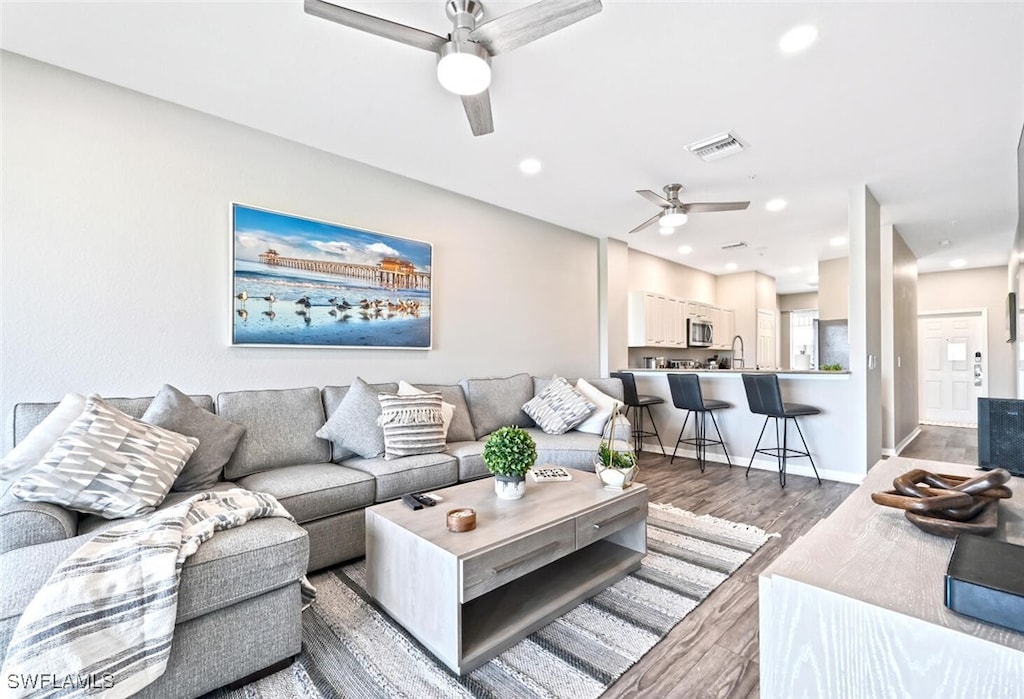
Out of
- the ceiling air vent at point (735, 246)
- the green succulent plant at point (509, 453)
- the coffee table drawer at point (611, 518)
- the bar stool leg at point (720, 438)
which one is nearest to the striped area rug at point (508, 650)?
the coffee table drawer at point (611, 518)

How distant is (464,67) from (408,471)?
215 cm

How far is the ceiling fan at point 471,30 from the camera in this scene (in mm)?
1700

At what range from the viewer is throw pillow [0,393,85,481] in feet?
6.18

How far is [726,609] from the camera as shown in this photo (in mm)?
2098

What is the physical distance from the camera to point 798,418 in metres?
4.57

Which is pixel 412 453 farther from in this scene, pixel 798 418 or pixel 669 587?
pixel 798 418

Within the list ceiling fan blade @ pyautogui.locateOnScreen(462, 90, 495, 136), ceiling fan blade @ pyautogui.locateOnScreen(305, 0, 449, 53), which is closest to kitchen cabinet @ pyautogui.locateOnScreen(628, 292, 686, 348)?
ceiling fan blade @ pyautogui.locateOnScreen(462, 90, 495, 136)

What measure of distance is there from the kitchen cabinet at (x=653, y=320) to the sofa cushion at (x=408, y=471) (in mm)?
3938

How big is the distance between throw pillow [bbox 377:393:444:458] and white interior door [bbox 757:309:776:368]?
674 centimetres

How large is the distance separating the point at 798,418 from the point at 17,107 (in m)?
6.09

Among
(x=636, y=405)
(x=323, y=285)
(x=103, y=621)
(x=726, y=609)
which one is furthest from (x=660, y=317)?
(x=103, y=621)

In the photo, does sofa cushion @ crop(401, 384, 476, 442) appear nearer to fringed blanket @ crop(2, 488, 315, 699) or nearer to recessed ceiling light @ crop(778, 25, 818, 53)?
fringed blanket @ crop(2, 488, 315, 699)

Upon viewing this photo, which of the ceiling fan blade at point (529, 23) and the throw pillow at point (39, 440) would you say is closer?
the ceiling fan blade at point (529, 23)

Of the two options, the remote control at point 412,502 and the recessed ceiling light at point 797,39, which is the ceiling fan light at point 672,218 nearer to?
the recessed ceiling light at point 797,39
